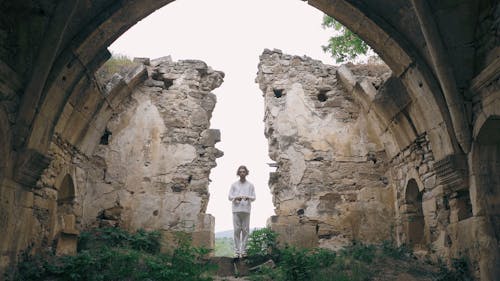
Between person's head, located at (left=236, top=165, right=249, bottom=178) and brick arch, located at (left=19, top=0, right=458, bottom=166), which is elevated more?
brick arch, located at (left=19, top=0, right=458, bottom=166)

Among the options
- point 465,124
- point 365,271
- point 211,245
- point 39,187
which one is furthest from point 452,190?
point 39,187

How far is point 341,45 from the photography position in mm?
9648

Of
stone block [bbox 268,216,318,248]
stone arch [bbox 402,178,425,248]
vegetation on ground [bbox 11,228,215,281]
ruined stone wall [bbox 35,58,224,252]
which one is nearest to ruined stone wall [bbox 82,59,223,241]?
ruined stone wall [bbox 35,58,224,252]

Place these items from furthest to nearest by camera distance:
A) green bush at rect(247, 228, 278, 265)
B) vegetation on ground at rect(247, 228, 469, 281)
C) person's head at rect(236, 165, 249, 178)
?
person's head at rect(236, 165, 249, 178), green bush at rect(247, 228, 278, 265), vegetation on ground at rect(247, 228, 469, 281)

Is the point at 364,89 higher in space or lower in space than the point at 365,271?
higher

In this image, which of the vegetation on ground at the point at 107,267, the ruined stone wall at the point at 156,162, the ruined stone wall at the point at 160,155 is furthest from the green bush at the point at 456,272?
the ruined stone wall at the point at 160,155

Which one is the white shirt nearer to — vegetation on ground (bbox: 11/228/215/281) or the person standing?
the person standing

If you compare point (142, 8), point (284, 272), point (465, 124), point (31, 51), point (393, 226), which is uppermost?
point (142, 8)

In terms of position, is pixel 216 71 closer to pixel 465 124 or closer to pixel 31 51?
pixel 31 51

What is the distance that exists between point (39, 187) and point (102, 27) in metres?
2.38

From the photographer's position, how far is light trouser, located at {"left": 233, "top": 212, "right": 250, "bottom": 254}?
25.8 ft

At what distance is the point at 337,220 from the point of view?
820 centimetres

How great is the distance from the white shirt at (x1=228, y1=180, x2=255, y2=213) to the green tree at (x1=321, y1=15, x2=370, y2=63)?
3.85 meters

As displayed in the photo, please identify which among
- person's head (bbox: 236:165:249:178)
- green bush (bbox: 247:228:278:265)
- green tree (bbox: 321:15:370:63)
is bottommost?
green bush (bbox: 247:228:278:265)
